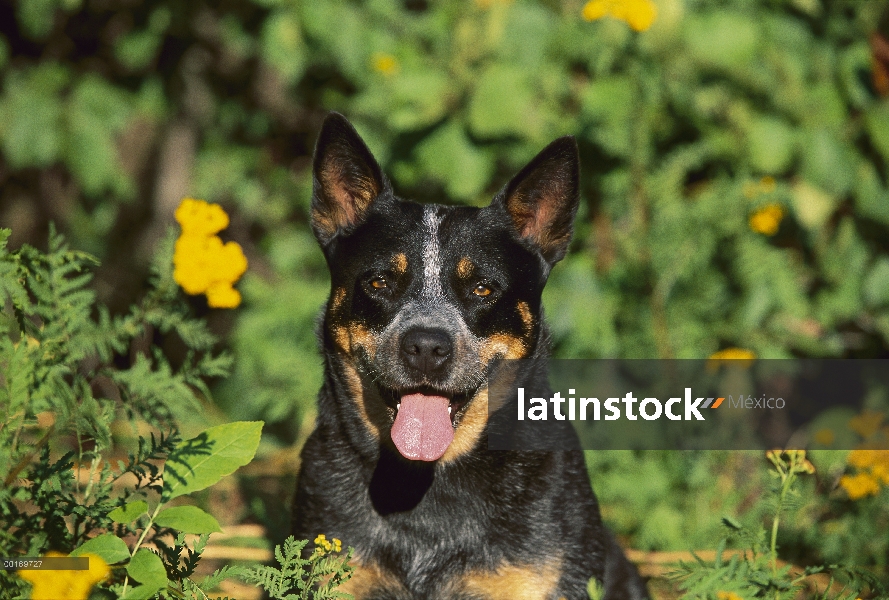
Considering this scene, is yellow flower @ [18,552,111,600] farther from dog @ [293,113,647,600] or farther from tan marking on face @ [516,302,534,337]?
tan marking on face @ [516,302,534,337]

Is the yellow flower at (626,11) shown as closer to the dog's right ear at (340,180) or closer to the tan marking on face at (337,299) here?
the dog's right ear at (340,180)

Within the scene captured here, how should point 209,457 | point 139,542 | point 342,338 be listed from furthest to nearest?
point 342,338 < point 209,457 < point 139,542

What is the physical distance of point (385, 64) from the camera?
13.8ft

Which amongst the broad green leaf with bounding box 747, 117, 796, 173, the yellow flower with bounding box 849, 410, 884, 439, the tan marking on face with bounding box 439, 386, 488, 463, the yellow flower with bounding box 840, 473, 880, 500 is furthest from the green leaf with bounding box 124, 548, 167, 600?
the broad green leaf with bounding box 747, 117, 796, 173

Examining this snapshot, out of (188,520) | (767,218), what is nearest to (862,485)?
(767,218)

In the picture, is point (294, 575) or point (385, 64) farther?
point (385, 64)

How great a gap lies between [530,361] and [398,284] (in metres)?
0.48

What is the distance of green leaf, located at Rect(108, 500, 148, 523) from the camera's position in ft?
6.84

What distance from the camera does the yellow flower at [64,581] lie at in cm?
182

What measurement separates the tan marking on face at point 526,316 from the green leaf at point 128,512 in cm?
124

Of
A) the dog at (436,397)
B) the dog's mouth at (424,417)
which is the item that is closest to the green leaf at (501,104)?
the dog at (436,397)

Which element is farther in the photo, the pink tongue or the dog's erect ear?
the dog's erect ear

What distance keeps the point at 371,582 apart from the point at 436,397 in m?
0.56

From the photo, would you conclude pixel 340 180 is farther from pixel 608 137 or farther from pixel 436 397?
pixel 608 137
